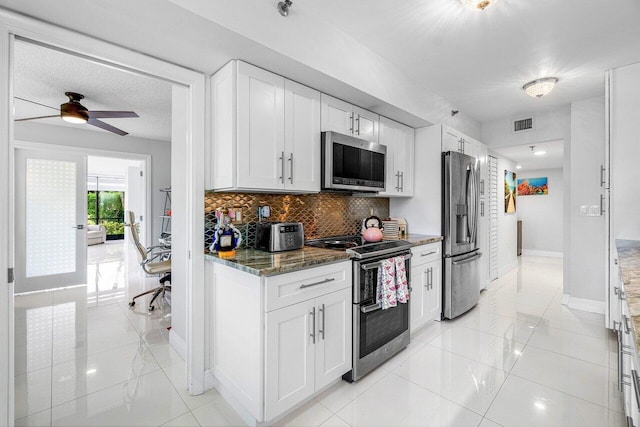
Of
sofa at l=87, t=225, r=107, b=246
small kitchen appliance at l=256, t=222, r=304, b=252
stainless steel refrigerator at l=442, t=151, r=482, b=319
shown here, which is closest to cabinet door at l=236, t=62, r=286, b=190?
small kitchen appliance at l=256, t=222, r=304, b=252

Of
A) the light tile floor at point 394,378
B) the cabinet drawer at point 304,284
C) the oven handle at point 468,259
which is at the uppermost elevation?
the cabinet drawer at point 304,284

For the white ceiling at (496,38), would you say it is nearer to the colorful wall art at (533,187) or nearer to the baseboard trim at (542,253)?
the colorful wall art at (533,187)

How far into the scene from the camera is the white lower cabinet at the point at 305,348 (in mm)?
1606

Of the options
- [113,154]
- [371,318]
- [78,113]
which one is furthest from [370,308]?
[113,154]

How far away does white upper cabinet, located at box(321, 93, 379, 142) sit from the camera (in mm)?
2410

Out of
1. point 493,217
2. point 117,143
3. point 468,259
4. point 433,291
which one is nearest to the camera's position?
point 433,291

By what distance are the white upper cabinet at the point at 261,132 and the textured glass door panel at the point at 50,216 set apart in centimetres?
407

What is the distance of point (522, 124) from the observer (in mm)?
4125

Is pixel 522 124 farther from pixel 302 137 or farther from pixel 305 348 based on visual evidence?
pixel 305 348

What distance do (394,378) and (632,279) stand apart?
4.94 feet

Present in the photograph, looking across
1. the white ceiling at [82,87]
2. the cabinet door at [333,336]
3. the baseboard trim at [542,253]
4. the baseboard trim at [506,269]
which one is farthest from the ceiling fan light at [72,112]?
the baseboard trim at [542,253]

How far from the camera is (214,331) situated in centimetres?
204

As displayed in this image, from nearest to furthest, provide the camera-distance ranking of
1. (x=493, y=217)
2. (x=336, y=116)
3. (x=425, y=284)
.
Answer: (x=336, y=116) → (x=425, y=284) → (x=493, y=217)

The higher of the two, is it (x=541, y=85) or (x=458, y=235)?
(x=541, y=85)
